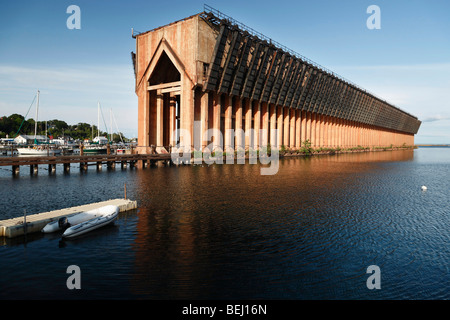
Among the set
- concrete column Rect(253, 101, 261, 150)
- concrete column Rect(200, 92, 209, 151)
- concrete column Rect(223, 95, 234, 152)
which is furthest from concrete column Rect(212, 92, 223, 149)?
concrete column Rect(253, 101, 261, 150)

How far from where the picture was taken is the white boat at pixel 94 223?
12.7 meters

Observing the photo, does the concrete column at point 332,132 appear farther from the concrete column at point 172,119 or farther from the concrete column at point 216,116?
the concrete column at point 172,119

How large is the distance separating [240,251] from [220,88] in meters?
44.8

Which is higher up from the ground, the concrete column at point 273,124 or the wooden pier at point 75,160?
the concrete column at point 273,124

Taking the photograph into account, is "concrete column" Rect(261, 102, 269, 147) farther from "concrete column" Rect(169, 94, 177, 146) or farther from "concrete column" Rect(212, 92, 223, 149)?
"concrete column" Rect(169, 94, 177, 146)

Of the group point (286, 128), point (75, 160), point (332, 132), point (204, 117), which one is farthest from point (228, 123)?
point (332, 132)

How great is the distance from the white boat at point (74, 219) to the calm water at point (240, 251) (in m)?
0.57

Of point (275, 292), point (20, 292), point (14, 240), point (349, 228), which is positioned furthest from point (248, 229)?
point (14, 240)

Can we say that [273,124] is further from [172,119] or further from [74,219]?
[74,219]

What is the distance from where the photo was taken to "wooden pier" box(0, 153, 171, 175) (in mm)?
33219

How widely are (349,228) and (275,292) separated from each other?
752 cm

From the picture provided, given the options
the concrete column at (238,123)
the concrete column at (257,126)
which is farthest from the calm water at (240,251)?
the concrete column at (257,126)

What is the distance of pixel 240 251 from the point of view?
11.4 m

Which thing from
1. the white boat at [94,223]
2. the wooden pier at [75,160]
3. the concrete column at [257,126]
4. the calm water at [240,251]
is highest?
the concrete column at [257,126]
